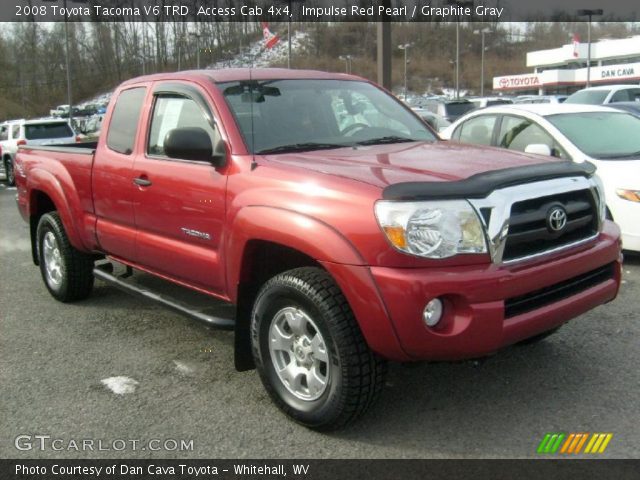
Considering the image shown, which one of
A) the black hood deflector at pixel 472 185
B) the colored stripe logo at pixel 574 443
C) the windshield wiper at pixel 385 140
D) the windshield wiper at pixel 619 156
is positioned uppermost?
the windshield wiper at pixel 385 140

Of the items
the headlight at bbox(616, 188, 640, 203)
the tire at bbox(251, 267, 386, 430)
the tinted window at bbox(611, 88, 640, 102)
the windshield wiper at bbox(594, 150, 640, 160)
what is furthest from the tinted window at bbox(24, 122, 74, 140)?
the tire at bbox(251, 267, 386, 430)

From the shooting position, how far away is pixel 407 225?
293 cm

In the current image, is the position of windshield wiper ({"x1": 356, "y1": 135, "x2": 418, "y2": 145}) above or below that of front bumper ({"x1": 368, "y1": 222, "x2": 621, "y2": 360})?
above

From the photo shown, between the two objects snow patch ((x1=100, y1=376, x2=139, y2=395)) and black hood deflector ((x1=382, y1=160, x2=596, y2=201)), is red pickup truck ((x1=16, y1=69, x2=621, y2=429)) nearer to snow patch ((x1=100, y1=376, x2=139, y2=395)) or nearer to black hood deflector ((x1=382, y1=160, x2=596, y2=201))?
black hood deflector ((x1=382, y1=160, x2=596, y2=201))

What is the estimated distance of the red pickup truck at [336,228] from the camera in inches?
116

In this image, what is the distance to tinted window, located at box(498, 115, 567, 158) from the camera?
6926 millimetres

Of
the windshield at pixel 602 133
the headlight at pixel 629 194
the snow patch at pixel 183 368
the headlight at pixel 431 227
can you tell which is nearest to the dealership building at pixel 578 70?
the windshield at pixel 602 133

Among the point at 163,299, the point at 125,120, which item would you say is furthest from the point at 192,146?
the point at 125,120

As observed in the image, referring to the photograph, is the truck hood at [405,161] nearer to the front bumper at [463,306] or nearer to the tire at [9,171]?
the front bumper at [463,306]

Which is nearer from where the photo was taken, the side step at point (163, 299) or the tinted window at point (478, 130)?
the side step at point (163, 299)

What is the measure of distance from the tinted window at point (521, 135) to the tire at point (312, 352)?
14.3 feet

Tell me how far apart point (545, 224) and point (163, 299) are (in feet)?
7.86

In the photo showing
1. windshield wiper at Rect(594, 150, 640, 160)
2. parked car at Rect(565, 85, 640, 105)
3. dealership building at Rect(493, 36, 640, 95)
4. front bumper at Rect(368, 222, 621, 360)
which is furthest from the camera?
dealership building at Rect(493, 36, 640, 95)
